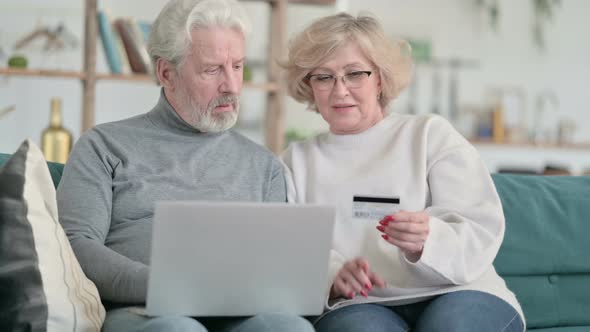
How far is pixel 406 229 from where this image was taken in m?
1.81

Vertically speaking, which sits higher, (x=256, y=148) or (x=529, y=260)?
(x=256, y=148)

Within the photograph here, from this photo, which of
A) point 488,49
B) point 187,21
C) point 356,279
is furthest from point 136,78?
point 488,49

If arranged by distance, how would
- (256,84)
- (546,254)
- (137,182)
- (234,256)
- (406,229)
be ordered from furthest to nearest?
1. (256,84)
2. (546,254)
3. (137,182)
4. (406,229)
5. (234,256)

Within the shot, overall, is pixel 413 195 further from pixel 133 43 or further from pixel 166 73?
pixel 133 43

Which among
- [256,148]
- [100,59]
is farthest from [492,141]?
[256,148]

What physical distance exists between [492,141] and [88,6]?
341 cm

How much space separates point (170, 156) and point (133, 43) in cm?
190

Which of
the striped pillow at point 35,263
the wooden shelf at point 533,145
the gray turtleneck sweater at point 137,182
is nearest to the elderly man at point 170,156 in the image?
the gray turtleneck sweater at point 137,182

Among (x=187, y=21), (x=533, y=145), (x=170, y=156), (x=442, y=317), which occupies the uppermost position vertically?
(x=187, y=21)

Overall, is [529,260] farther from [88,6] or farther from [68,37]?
[68,37]

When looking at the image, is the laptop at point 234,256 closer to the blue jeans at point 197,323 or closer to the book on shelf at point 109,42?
the blue jeans at point 197,323

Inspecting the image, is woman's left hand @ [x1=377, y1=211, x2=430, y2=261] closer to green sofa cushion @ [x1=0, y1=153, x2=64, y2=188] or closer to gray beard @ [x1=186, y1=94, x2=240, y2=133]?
gray beard @ [x1=186, y1=94, x2=240, y2=133]

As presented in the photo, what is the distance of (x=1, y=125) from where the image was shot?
4730 millimetres

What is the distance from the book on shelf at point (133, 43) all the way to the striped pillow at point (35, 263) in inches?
85.4
